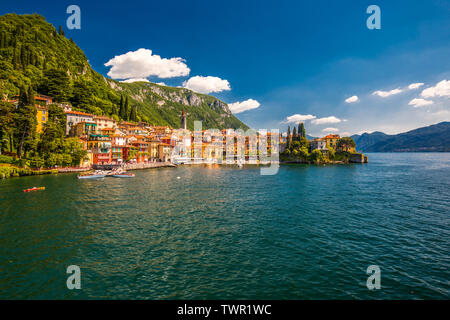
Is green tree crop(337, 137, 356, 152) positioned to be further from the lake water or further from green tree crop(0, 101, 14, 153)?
green tree crop(0, 101, 14, 153)

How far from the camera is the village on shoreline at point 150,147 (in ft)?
229

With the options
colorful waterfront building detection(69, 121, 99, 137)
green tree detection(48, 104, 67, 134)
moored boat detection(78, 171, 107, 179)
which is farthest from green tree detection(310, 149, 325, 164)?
green tree detection(48, 104, 67, 134)

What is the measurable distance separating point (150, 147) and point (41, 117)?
4296 centimetres

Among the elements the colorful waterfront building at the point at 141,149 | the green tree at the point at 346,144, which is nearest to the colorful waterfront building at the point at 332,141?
the green tree at the point at 346,144

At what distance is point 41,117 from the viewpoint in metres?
70.3

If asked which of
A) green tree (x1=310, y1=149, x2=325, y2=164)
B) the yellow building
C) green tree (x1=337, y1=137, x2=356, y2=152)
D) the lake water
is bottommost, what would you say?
the lake water

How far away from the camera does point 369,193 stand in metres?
40.0

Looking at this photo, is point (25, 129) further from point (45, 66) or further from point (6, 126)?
point (45, 66)

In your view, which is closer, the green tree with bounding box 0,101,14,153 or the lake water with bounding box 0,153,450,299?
the lake water with bounding box 0,153,450,299

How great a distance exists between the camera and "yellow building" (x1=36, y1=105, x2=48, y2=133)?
225ft

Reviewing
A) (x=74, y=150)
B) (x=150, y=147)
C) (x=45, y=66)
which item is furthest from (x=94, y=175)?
(x=45, y=66)
